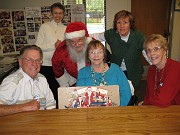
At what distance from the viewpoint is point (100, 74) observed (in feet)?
5.82

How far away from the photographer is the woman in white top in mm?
2664

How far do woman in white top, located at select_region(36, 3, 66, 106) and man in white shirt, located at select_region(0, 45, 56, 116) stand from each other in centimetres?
100

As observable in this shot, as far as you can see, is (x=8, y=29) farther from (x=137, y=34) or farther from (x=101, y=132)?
(x=101, y=132)

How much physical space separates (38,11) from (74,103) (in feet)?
9.90

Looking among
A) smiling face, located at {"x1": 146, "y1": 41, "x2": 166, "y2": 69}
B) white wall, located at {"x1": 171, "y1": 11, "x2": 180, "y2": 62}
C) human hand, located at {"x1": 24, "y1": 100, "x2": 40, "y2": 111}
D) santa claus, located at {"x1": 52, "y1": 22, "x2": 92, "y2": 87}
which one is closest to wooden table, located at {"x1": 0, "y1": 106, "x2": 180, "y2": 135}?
human hand, located at {"x1": 24, "y1": 100, "x2": 40, "y2": 111}

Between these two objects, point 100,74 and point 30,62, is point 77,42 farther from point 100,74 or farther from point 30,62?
point 30,62

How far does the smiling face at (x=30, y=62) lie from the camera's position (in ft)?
5.11

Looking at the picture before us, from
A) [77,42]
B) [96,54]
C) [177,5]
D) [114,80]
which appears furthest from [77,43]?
[177,5]

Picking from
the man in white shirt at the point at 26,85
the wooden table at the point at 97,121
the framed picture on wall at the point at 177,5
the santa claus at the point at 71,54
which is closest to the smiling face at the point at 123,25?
the santa claus at the point at 71,54

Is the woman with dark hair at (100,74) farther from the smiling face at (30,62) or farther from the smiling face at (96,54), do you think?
the smiling face at (30,62)

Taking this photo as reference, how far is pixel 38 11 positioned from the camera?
3975 mm

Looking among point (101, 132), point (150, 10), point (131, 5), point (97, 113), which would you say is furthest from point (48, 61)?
point (150, 10)

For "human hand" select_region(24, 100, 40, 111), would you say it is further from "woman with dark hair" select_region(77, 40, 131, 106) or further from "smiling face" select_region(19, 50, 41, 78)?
"woman with dark hair" select_region(77, 40, 131, 106)

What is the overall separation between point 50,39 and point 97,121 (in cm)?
177
